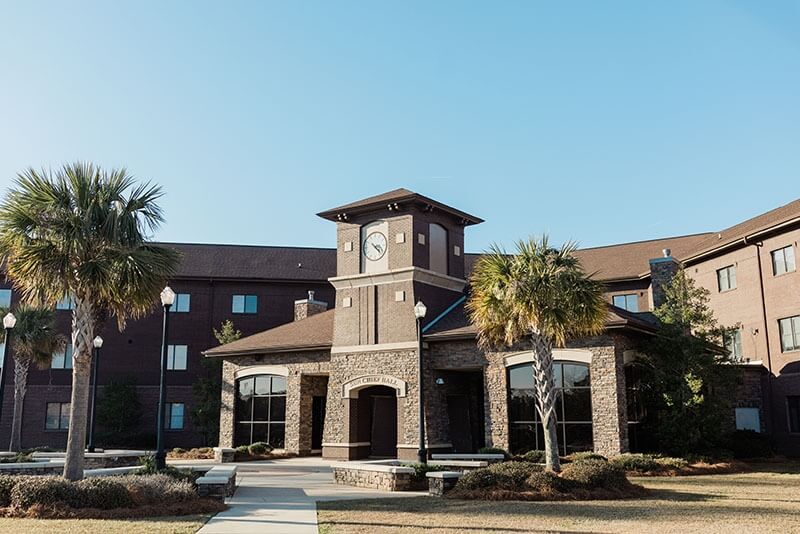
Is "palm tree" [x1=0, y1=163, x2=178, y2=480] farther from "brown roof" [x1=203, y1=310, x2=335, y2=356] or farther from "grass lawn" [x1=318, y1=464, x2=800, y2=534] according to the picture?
"brown roof" [x1=203, y1=310, x2=335, y2=356]

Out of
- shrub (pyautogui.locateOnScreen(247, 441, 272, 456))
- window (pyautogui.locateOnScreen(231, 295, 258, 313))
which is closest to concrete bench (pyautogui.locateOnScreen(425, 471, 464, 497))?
shrub (pyautogui.locateOnScreen(247, 441, 272, 456))

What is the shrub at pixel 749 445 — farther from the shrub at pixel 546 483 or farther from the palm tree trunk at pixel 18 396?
the palm tree trunk at pixel 18 396

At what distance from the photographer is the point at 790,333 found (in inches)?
1268

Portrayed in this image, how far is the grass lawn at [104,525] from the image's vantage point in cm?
1132

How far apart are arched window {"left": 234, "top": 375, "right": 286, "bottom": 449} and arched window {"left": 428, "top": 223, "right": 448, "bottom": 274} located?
856 cm

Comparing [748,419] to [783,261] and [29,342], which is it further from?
[29,342]

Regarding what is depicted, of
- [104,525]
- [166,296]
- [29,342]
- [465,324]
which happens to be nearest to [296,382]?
[465,324]

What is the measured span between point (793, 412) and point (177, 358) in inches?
1289

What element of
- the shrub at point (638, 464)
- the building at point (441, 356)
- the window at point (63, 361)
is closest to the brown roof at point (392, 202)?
the building at point (441, 356)

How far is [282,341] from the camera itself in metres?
32.5

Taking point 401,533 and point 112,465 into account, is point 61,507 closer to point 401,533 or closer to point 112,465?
point 401,533

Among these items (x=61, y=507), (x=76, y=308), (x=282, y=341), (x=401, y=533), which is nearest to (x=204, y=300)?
(x=282, y=341)

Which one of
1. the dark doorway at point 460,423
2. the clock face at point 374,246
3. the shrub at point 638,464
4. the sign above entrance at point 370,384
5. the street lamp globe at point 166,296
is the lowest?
the shrub at point 638,464

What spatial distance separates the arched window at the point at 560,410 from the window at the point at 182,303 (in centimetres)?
2506
